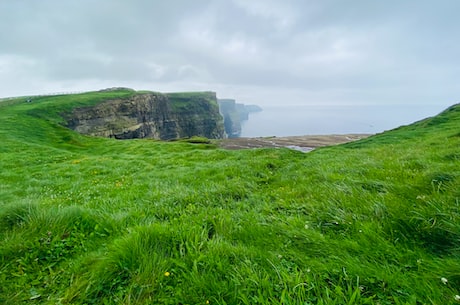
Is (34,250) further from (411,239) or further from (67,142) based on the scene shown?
(67,142)

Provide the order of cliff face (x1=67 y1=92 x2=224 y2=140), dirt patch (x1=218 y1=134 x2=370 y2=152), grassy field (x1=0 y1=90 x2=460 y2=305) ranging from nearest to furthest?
grassy field (x1=0 y1=90 x2=460 y2=305)
dirt patch (x1=218 y1=134 x2=370 y2=152)
cliff face (x1=67 y1=92 x2=224 y2=140)

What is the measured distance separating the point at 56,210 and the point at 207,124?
5709 inches

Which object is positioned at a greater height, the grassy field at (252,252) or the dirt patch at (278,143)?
the grassy field at (252,252)

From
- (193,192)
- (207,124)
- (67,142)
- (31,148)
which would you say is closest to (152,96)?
(207,124)

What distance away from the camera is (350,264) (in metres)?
2.52

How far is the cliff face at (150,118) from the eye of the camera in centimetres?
6644

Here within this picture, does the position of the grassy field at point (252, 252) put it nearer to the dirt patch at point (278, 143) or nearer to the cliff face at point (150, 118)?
the dirt patch at point (278, 143)

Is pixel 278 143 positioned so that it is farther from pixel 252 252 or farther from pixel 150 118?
pixel 150 118

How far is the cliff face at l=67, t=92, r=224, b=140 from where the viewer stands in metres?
66.4

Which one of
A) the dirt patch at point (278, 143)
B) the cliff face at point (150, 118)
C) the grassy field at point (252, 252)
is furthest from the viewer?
the cliff face at point (150, 118)

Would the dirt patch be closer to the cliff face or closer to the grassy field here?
the grassy field

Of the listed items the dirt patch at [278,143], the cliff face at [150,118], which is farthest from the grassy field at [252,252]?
the cliff face at [150,118]

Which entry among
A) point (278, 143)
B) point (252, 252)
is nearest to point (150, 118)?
point (278, 143)

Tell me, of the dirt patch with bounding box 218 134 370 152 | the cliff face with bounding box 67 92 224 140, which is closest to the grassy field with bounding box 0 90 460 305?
the dirt patch with bounding box 218 134 370 152
